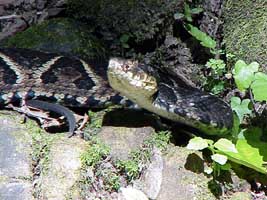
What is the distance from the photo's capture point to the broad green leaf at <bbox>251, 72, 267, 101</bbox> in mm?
3604

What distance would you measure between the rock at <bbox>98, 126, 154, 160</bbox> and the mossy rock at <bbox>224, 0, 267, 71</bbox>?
36.7 inches

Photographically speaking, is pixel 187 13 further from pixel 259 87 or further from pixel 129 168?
pixel 129 168

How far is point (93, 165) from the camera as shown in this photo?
3723 mm

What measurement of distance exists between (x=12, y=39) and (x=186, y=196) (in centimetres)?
212

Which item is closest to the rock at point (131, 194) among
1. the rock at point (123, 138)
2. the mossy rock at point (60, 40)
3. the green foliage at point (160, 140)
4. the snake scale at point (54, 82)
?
the rock at point (123, 138)

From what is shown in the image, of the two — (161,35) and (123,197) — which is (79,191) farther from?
(161,35)

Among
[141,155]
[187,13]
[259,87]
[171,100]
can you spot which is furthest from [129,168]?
[187,13]

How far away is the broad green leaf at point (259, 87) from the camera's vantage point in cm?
360

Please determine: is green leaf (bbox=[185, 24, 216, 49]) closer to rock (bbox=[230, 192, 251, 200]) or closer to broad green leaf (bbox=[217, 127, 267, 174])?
broad green leaf (bbox=[217, 127, 267, 174])

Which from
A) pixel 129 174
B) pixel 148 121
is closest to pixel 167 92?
pixel 148 121

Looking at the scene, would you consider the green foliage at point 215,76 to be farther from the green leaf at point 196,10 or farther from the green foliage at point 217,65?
the green leaf at point 196,10

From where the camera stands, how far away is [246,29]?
437cm

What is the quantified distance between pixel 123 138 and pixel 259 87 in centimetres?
88

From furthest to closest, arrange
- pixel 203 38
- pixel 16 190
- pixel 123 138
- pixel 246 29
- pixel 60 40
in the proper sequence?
pixel 60 40, pixel 203 38, pixel 246 29, pixel 123 138, pixel 16 190
